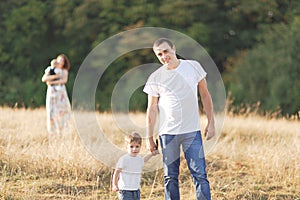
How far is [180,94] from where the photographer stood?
466 cm

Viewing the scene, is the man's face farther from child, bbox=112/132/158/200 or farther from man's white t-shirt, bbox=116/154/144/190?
man's white t-shirt, bbox=116/154/144/190

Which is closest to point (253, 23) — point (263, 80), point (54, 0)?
point (263, 80)

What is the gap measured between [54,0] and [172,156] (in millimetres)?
19983

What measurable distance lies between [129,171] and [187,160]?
0.52 meters

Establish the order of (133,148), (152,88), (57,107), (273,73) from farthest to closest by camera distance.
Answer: (273,73)
(57,107)
(152,88)
(133,148)

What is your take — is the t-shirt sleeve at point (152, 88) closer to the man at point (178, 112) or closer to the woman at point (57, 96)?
the man at point (178, 112)

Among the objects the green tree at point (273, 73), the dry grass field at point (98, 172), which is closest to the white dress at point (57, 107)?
the dry grass field at point (98, 172)

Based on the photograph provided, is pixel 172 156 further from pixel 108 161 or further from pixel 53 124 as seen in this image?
pixel 53 124

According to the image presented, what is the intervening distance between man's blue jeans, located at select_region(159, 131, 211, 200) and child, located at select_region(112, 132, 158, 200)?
10.1 inches

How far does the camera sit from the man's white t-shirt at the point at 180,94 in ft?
15.3

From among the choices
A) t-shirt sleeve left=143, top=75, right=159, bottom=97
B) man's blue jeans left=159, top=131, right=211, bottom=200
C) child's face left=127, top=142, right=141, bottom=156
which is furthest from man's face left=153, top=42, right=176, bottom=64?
child's face left=127, top=142, right=141, bottom=156

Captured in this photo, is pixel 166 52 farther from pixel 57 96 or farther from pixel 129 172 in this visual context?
pixel 57 96

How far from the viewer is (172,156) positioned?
4.72 meters

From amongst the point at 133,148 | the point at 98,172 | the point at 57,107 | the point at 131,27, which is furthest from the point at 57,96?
the point at 131,27
